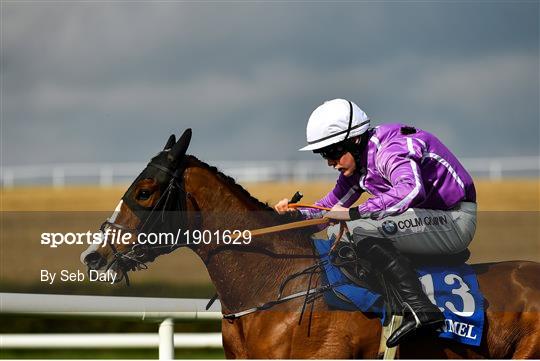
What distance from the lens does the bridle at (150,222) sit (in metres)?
4.21

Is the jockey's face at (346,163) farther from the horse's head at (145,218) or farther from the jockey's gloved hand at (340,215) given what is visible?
the horse's head at (145,218)

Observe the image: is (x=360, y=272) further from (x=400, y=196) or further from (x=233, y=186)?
(x=233, y=186)

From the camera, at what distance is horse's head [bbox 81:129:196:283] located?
421cm

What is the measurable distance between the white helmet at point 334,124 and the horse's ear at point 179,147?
0.58 m

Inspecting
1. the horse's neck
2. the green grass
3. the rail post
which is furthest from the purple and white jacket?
the green grass

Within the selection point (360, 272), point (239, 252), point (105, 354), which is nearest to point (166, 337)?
point (239, 252)

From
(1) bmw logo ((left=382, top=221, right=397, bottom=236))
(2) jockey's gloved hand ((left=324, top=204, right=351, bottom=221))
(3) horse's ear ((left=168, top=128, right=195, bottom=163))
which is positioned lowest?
(1) bmw logo ((left=382, top=221, right=397, bottom=236))

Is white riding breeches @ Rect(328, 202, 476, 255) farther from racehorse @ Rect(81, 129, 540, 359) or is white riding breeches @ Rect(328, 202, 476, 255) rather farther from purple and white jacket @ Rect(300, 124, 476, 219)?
racehorse @ Rect(81, 129, 540, 359)

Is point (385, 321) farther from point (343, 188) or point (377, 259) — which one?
point (343, 188)

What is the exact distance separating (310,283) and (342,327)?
27cm

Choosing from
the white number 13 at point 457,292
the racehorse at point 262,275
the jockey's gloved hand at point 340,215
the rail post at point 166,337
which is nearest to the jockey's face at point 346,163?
the jockey's gloved hand at point 340,215

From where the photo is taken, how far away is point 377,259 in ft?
13.5

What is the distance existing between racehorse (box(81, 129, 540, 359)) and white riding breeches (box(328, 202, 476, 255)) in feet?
0.72

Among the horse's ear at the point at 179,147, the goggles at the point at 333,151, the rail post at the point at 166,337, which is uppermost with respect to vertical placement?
the horse's ear at the point at 179,147
